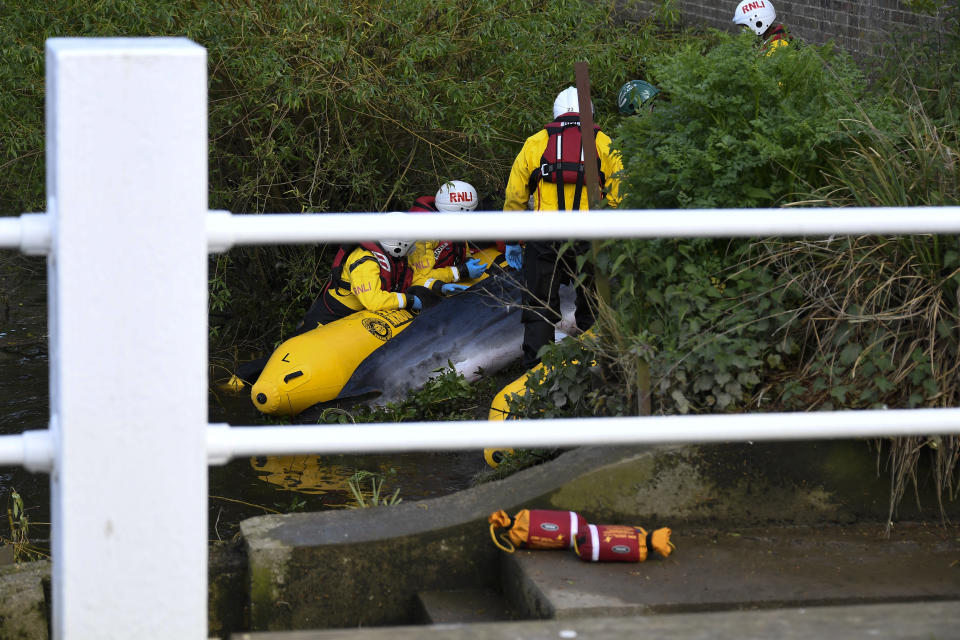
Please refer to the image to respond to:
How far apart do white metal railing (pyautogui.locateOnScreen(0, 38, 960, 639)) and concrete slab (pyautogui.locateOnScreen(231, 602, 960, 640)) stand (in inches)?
12.2

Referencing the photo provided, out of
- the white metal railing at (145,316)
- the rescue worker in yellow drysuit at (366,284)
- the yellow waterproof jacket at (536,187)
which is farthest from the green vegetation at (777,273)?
the rescue worker in yellow drysuit at (366,284)

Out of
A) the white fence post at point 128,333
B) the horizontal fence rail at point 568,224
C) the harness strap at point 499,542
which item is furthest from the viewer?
the harness strap at point 499,542

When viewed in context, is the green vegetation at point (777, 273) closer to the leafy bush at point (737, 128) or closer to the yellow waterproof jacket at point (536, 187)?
the leafy bush at point (737, 128)

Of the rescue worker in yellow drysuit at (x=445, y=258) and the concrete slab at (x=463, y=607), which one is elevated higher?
the rescue worker in yellow drysuit at (x=445, y=258)

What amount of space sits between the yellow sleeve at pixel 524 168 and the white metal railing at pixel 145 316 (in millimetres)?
4934

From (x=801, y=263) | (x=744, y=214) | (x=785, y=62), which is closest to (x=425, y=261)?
(x=785, y=62)

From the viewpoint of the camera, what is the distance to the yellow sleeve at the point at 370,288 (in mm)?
7598

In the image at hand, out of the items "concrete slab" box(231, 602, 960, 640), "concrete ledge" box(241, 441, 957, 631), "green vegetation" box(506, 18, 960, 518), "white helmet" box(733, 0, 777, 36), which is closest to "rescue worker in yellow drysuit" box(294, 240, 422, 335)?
"white helmet" box(733, 0, 777, 36)

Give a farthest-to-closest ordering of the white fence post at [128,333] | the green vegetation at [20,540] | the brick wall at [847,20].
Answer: the brick wall at [847,20], the green vegetation at [20,540], the white fence post at [128,333]

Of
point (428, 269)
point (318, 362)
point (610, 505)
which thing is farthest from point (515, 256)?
point (610, 505)

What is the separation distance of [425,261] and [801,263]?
15.5ft

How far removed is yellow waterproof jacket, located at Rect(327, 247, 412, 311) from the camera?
25.0ft

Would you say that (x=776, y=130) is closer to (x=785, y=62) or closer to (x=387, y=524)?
(x=785, y=62)

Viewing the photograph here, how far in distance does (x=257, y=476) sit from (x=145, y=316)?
4.47 metres
